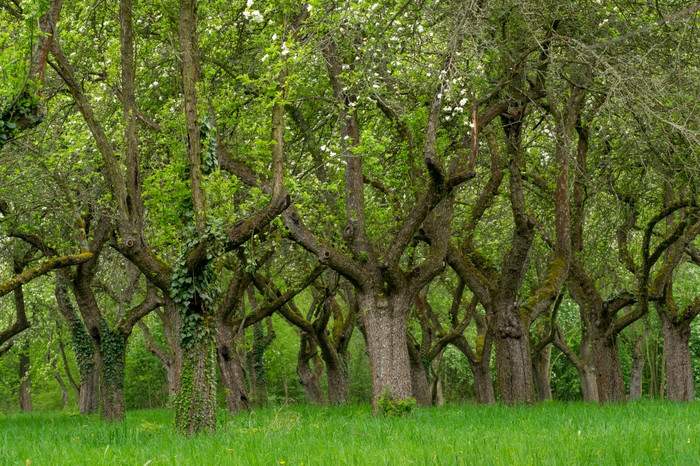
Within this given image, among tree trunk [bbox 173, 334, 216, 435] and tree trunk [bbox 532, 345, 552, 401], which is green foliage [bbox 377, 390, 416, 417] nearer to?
tree trunk [bbox 173, 334, 216, 435]

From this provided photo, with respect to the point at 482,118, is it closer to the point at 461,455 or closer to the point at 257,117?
the point at 257,117

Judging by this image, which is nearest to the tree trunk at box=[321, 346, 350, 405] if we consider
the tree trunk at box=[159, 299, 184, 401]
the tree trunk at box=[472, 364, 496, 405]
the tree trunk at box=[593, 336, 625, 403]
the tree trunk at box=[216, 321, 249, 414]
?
the tree trunk at box=[216, 321, 249, 414]

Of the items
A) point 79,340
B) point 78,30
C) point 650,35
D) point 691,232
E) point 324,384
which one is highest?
point 78,30

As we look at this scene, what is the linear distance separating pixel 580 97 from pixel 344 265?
21.2 feet

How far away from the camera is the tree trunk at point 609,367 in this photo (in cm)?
1817

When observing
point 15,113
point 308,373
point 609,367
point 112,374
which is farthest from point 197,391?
point 308,373

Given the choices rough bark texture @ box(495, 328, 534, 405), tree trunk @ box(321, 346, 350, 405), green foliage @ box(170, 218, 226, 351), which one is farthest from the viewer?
tree trunk @ box(321, 346, 350, 405)

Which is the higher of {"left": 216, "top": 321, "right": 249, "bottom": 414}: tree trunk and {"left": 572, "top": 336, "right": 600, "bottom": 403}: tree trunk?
{"left": 216, "top": 321, "right": 249, "bottom": 414}: tree trunk

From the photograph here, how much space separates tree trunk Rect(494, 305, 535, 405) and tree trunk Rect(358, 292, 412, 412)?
9.04ft

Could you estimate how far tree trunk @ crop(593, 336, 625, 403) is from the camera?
1817cm

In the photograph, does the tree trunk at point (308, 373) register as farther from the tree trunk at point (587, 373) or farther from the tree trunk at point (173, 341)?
the tree trunk at point (587, 373)

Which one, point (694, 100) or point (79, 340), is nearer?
point (694, 100)

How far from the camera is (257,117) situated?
14516 mm

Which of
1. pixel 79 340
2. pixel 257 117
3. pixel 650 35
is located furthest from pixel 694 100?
pixel 79 340
